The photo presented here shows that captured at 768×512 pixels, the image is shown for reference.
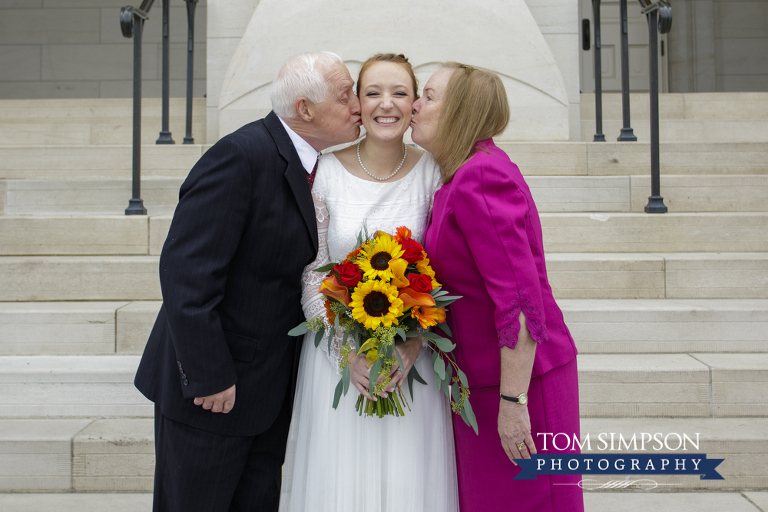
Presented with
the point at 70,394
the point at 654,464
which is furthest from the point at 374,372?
the point at 70,394

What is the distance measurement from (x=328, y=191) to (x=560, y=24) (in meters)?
5.14

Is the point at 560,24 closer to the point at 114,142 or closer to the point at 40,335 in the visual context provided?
the point at 114,142

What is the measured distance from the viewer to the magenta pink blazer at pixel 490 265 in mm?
1830

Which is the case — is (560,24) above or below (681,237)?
above

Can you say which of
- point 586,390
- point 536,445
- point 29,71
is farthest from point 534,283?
point 29,71

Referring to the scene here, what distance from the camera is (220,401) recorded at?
1964 mm

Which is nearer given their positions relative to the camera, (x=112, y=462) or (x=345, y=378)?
(x=345, y=378)

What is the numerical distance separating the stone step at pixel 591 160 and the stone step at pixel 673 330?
5.87 feet

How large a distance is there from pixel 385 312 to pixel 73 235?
302 centimetres

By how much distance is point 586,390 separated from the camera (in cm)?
312

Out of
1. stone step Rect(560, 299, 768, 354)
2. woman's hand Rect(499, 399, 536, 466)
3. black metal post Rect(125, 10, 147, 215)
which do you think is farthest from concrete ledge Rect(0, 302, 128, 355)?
stone step Rect(560, 299, 768, 354)

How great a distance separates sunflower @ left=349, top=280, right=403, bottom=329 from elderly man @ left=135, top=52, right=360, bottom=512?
365 millimetres

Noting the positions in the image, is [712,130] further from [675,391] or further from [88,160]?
[88,160]

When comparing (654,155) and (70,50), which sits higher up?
(70,50)
